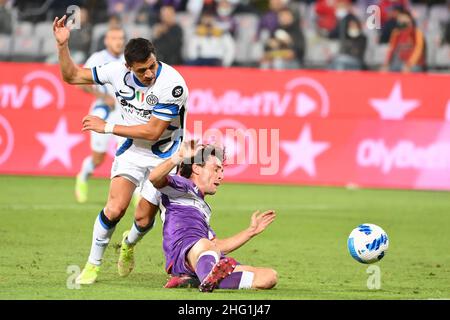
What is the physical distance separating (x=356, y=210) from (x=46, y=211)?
4.87 metres

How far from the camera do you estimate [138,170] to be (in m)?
10.2

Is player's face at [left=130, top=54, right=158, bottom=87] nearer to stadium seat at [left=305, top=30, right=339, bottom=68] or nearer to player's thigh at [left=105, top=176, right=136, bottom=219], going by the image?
player's thigh at [left=105, top=176, right=136, bottom=219]

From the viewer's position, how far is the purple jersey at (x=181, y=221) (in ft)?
30.6

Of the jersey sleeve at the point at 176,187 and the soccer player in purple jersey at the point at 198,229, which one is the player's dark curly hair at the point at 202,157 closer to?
the soccer player in purple jersey at the point at 198,229

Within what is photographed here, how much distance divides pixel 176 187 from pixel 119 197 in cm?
67

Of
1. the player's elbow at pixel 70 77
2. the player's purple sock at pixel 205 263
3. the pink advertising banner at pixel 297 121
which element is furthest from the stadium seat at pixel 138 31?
the player's purple sock at pixel 205 263

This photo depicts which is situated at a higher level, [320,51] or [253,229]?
[253,229]

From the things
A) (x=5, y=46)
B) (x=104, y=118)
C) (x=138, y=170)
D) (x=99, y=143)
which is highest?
(x=138, y=170)

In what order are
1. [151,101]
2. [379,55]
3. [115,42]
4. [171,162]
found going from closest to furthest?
[171,162] → [151,101] → [115,42] → [379,55]

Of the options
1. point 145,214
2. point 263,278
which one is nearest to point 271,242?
point 145,214

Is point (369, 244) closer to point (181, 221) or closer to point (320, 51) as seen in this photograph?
point (181, 221)

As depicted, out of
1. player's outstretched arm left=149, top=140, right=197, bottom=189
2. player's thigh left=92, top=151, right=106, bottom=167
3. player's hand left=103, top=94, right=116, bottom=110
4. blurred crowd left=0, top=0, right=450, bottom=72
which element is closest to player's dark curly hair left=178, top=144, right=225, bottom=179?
player's outstretched arm left=149, top=140, right=197, bottom=189

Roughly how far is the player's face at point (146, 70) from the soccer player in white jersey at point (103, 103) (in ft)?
20.3

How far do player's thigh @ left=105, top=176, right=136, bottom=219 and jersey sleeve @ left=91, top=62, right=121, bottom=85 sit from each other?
36.3 inches
